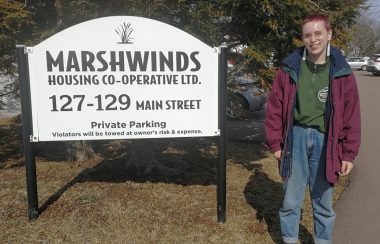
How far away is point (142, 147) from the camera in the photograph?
5.78 metres

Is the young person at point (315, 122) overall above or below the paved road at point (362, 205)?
above

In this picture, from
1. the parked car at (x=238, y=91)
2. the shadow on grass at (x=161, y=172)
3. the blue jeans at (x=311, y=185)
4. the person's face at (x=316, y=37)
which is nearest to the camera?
the person's face at (x=316, y=37)

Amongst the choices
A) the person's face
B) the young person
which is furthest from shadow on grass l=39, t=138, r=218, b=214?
the person's face

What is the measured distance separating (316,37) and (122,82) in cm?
178

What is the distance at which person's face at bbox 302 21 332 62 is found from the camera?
9.97 feet

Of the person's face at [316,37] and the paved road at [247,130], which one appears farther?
the paved road at [247,130]

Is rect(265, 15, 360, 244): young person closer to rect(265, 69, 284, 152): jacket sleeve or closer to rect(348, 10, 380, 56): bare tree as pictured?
rect(265, 69, 284, 152): jacket sleeve

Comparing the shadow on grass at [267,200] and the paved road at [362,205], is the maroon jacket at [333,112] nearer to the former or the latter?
the shadow on grass at [267,200]

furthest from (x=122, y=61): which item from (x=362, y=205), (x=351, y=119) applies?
(x=362, y=205)

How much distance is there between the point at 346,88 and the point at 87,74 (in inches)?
86.9

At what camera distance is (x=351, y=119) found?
10.2ft

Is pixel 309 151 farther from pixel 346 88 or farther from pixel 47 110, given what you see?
pixel 47 110

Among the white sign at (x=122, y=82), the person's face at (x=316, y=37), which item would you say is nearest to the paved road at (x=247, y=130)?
the white sign at (x=122, y=82)

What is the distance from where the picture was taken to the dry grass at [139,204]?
388 centimetres
